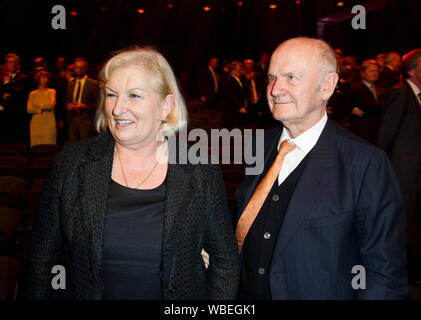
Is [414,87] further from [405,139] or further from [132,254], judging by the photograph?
[132,254]

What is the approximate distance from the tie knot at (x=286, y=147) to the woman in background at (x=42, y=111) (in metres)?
7.37

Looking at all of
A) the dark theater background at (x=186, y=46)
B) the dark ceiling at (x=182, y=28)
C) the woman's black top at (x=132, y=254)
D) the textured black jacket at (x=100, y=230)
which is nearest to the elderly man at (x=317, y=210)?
the textured black jacket at (x=100, y=230)

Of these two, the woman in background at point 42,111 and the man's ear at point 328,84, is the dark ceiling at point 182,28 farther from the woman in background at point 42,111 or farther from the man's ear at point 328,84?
the man's ear at point 328,84

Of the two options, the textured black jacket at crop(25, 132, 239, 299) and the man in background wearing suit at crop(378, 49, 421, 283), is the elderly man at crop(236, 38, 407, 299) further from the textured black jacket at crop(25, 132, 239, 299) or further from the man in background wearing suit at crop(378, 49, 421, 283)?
the man in background wearing suit at crop(378, 49, 421, 283)

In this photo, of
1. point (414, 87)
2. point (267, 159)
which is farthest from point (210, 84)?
point (267, 159)

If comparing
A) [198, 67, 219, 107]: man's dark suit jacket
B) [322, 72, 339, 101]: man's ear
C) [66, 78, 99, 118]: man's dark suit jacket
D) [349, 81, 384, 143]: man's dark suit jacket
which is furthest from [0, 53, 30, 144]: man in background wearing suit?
[322, 72, 339, 101]: man's ear

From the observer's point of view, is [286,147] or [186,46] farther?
[186,46]

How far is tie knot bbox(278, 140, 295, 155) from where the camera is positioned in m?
1.98

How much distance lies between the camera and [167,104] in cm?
198

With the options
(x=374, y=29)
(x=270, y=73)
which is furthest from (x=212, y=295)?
(x=374, y=29)

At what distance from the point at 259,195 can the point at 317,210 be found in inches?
11.5

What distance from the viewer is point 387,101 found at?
440cm

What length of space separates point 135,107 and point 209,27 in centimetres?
2147
